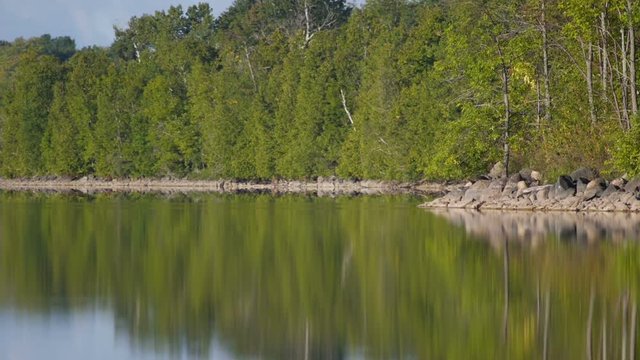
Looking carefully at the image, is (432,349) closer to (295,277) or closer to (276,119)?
(295,277)

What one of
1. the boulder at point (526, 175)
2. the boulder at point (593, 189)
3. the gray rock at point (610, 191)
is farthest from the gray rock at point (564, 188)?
the boulder at point (526, 175)

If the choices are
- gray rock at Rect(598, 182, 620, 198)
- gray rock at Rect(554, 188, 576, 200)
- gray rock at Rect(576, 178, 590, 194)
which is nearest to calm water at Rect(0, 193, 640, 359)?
gray rock at Rect(598, 182, 620, 198)

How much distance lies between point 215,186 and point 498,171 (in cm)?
4226

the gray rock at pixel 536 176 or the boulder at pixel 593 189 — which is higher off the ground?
the gray rock at pixel 536 176

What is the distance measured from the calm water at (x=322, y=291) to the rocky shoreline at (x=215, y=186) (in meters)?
33.0

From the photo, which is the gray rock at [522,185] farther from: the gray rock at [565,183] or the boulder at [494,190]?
the gray rock at [565,183]

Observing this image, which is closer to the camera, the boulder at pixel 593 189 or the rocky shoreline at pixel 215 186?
the boulder at pixel 593 189

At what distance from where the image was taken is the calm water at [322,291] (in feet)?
48.2

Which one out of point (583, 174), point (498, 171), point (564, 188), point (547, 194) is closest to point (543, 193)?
point (547, 194)

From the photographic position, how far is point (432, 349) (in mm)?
14234

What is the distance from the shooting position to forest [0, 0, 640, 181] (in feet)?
153

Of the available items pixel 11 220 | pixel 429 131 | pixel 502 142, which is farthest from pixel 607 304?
pixel 429 131

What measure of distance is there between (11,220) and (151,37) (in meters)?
76.4

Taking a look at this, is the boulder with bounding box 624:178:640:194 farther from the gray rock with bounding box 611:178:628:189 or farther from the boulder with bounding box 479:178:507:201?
the boulder with bounding box 479:178:507:201
